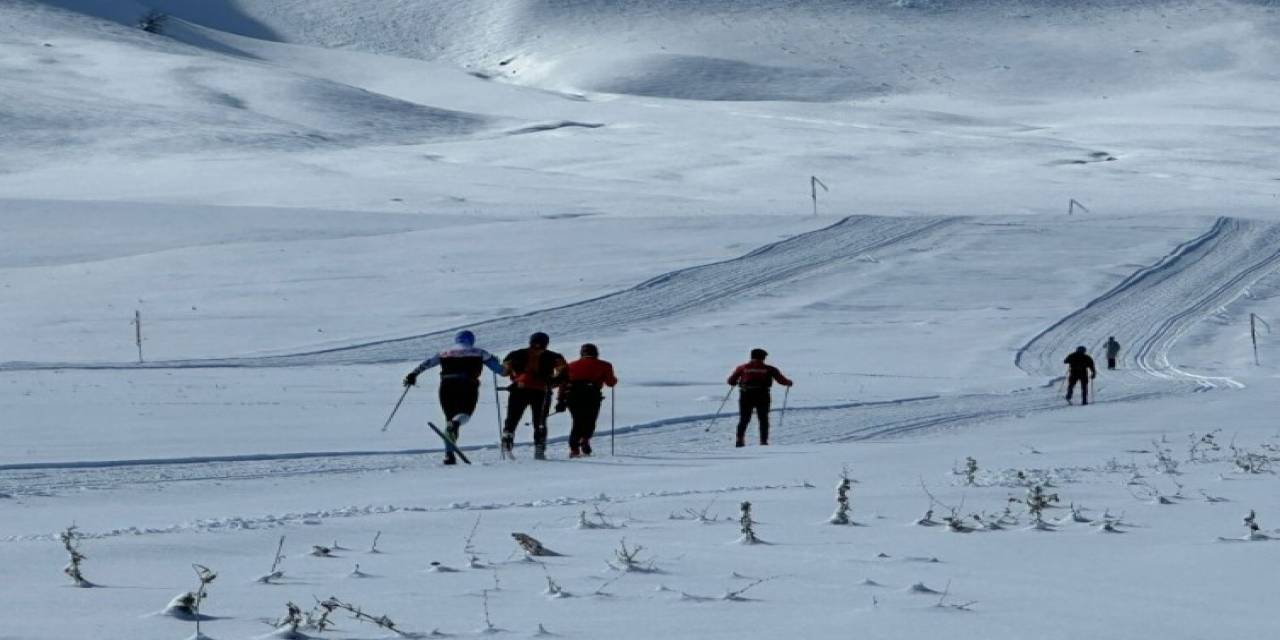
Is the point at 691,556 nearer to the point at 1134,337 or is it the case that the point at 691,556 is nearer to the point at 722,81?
the point at 1134,337

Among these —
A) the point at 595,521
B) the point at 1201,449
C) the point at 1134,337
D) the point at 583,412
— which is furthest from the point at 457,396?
the point at 1134,337

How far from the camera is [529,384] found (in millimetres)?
14609

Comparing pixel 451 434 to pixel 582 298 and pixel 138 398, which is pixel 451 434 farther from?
pixel 582 298

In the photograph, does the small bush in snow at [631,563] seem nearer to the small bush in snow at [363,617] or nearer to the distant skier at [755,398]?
the small bush in snow at [363,617]

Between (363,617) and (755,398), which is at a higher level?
(755,398)

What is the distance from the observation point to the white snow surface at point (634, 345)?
6.30m

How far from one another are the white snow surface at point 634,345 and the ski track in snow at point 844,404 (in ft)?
0.38

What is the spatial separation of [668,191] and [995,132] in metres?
32.8

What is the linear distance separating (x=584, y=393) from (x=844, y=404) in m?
6.95

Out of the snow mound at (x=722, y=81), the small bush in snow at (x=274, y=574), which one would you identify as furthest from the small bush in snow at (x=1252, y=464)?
the snow mound at (x=722, y=81)

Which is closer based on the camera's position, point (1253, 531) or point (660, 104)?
point (1253, 531)

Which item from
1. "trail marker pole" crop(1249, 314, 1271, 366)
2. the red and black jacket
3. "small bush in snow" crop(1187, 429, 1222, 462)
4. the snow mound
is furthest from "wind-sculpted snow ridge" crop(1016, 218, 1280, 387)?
the snow mound

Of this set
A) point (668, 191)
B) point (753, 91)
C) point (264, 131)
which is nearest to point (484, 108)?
point (753, 91)

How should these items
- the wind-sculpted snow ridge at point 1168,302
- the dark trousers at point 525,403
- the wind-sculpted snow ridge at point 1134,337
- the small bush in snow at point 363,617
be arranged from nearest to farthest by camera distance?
the small bush in snow at point 363,617 < the dark trousers at point 525,403 < the wind-sculpted snow ridge at point 1134,337 < the wind-sculpted snow ridge at point 1168,302
